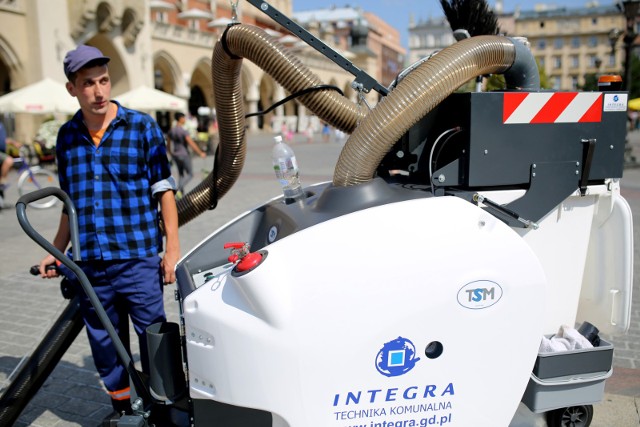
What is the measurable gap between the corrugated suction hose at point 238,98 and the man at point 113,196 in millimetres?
477

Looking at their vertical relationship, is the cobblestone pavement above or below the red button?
below

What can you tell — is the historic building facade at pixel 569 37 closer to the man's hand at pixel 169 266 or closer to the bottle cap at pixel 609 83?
the bottle cap at pixel 609 83

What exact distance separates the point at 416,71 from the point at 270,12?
87 cm

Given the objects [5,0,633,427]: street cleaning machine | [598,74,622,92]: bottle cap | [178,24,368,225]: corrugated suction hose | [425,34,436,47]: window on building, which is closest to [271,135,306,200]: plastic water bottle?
[5,0,633,427]: street cleaning machine

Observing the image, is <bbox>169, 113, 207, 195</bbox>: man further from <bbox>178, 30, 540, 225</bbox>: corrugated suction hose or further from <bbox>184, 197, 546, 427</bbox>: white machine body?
<bbox>184, 197, 546, 427</bbox>: white machine body

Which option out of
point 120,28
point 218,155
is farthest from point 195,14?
point 218,155

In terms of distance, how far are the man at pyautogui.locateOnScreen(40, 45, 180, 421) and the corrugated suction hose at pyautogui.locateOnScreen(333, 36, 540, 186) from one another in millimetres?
945

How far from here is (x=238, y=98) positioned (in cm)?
320

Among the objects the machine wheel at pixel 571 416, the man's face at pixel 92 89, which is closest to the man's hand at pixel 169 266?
the man's face at pixel 92 89

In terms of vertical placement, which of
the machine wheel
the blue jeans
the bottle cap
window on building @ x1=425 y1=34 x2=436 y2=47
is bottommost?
the machine wheel

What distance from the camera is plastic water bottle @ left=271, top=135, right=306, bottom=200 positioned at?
2755 mm

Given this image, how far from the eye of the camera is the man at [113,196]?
266cm

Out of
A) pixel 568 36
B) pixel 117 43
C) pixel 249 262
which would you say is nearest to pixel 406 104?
pixel 249 262

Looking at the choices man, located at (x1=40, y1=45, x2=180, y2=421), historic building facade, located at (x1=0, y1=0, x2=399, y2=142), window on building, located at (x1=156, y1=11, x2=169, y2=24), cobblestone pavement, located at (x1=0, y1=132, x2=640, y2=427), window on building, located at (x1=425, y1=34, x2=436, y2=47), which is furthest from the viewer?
window on building, located at (x1=425, y1=34, x2=436, y2=47)
